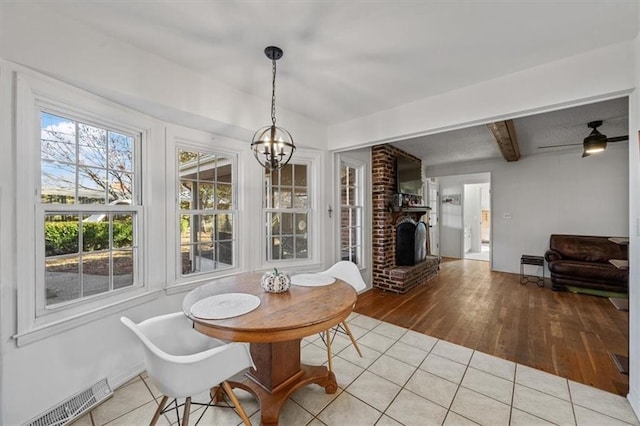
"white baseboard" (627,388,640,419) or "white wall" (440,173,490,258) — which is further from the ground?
"white wall" (440,173,490,258)

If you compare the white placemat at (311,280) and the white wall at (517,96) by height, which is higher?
the white wall at (517,96)

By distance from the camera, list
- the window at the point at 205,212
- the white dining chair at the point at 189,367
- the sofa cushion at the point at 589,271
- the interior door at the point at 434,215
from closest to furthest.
Result: the white dining chair at the point at 189,367 < the window at the point at 205,212 < the sofa cushion at the point at 589,271 < the interior door at the point at 434,215

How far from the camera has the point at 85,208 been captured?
1961mm

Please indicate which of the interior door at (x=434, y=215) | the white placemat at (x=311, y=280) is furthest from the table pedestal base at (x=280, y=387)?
the interior door at (x=434, y=215)

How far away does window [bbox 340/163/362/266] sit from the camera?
4203mm

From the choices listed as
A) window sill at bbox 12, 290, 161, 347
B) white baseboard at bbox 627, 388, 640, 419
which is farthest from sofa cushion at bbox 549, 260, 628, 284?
window sill at bbox 12, 290, 161, 347

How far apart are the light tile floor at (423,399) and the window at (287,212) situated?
1.43 metres

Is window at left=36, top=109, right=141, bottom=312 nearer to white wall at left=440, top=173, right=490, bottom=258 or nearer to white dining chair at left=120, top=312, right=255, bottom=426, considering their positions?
white dining chair at left=120, top=312, right=255, bottom=426

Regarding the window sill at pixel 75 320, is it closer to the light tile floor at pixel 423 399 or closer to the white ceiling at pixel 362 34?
the light tile floor at pixel 423 399

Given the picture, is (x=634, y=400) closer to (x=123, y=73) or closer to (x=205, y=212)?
(x=205, y=212)

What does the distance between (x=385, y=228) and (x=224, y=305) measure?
3386 millimetres

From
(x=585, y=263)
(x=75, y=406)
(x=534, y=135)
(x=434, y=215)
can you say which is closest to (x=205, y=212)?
(x=75, y=406)

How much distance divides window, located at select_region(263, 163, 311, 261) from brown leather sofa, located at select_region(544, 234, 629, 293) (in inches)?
174

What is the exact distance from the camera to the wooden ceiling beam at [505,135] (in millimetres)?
3310
